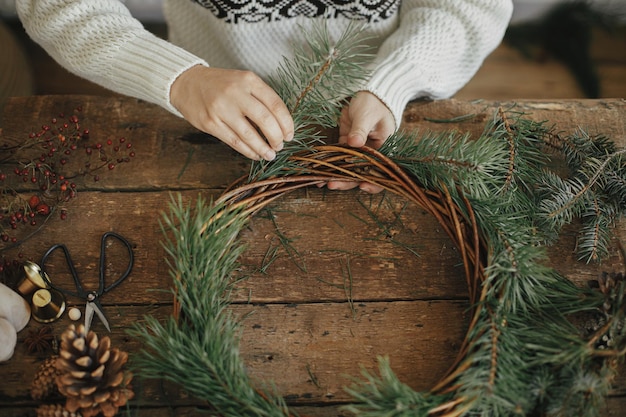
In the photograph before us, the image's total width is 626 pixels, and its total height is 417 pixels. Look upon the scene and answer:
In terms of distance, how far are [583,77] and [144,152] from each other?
132cm

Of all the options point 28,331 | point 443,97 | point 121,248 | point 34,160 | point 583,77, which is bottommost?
point 28,331

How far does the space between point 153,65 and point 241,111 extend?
171 mm

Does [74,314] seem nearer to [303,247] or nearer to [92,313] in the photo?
[92,313]

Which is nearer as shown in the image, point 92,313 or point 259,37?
point 92,313

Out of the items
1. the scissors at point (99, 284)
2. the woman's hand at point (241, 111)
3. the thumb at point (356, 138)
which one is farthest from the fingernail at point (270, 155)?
the scissors at point (99, 284)

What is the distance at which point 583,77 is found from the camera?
1.58 m

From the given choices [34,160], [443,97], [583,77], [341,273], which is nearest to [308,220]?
[341,273]

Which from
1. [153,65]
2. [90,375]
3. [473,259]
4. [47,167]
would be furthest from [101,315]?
[473,259]

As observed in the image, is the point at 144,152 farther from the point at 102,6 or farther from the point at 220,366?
the point at 220,366

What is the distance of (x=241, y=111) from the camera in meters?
0.72

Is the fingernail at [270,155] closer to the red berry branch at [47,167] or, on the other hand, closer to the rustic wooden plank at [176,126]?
the rustic wooden plank at [176,126]

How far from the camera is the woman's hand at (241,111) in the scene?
0.71 m

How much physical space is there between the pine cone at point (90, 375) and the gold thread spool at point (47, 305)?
0.12m

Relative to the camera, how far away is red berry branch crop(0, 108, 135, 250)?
79cm
